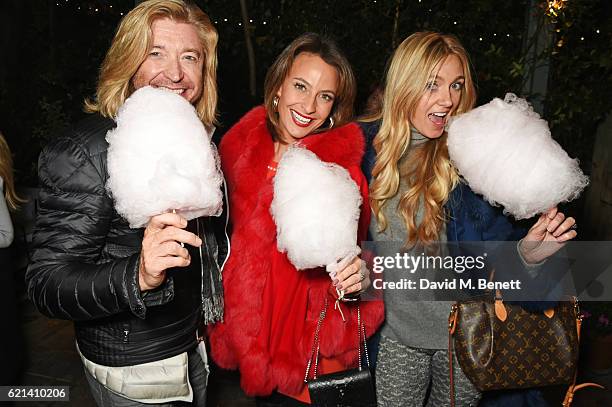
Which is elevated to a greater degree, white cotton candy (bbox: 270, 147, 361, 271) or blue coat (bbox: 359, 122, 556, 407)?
white cotton candy (bbox: 270, 147, 361, 271)

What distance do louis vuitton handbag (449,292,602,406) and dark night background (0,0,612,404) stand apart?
2534 mm

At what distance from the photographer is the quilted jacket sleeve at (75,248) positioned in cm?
131

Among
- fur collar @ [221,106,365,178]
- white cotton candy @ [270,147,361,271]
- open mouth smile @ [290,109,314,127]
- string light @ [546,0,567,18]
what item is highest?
string light @ [546,0,567,18]

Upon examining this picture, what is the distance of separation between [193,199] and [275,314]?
2.82ft

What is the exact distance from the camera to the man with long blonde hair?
4.31 ft

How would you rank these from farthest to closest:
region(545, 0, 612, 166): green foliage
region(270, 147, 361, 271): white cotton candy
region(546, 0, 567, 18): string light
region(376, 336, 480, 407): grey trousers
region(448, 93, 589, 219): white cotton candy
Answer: region(545, 0, 612, 166): green foliage < region(546, 0, 567, 18): string light < region(376, 336, 480, 407): grey trousers < region(448, 93, 589, 219): white cotton candy < region(270, 147, 361, 271): white cotton candy

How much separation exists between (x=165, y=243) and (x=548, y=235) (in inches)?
53.6

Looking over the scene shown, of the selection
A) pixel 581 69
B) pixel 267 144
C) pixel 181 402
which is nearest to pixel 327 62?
pixel 267 144

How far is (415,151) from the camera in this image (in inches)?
82.6

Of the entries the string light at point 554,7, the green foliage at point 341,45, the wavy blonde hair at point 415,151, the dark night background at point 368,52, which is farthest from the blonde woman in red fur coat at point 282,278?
the string light at point 554,7

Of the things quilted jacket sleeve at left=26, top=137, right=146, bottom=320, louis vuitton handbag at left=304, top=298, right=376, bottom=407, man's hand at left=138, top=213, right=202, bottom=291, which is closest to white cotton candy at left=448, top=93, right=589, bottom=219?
louis vuitton handbag at left=304, top=298, right=376, bottom=407

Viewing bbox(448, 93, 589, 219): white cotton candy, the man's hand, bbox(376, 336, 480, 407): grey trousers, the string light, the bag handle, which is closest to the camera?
the man's hand

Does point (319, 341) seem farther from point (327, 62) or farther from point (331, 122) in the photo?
point (327, 62)

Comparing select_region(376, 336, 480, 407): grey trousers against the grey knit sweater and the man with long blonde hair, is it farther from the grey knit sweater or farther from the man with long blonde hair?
the man with long blonde hair
